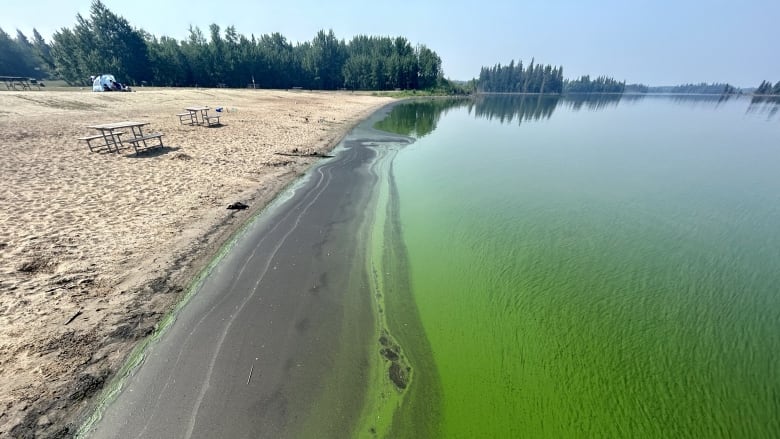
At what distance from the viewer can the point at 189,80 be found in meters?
69.7

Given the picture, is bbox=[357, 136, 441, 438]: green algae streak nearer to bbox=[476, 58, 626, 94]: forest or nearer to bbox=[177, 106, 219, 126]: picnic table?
bbox=[177, 106, 219, 126]: picnic table

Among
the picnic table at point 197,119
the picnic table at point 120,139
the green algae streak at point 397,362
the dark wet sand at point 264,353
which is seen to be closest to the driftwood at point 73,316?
the dark wet sand at point 264,353

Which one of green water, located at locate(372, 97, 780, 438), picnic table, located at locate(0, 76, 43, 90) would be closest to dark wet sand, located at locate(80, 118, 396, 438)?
green water, located at locate(372, 97, 780, 438)

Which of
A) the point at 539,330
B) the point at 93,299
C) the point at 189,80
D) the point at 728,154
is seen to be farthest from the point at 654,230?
the point at 189,80

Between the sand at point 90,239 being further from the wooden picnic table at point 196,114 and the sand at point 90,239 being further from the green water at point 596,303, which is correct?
the green water at point 596,303

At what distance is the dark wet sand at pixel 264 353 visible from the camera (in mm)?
4441

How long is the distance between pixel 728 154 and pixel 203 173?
38501mm

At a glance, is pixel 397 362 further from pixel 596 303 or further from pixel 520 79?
pixel 520 79

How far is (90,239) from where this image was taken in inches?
309

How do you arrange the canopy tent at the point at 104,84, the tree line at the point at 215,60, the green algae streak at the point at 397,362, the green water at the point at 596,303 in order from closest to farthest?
the green algae streak at the point at 397,362, the green water at the point at 596,303, the canopy tent at the point at 104,84, the tree line at the point at 215,60

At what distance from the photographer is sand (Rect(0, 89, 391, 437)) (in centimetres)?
470

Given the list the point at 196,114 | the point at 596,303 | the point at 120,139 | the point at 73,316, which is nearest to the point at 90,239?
the point at 73,316

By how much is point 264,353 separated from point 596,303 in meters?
7.75

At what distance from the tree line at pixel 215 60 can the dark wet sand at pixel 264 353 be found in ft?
250
